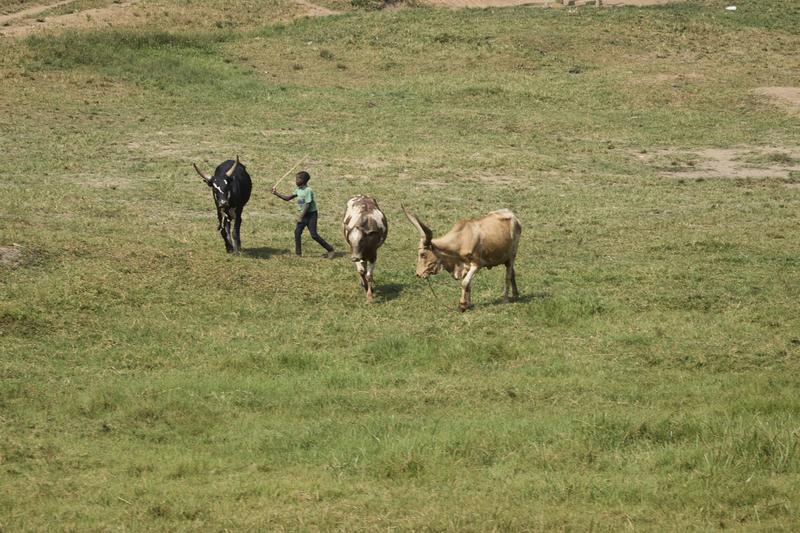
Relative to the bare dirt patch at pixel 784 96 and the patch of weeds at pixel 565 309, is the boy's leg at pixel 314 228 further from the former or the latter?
the bare dirt patch at pixel 784 96

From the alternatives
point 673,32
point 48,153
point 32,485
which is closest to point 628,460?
point 32,485

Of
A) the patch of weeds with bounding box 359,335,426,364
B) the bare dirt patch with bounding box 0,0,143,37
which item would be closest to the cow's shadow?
the patch of weeds with bounding box 359,335,426,364

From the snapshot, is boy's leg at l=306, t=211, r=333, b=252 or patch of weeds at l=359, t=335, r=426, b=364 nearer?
patch of weeds at l=359, t=335, r=426, b=364

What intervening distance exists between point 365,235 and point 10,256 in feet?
16.0

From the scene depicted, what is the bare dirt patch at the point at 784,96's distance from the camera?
33.6 metres

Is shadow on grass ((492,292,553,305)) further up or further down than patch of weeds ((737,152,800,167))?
further up

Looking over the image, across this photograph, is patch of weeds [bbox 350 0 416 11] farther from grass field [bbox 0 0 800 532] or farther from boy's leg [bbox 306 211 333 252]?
boy's leg [bbox 306 211 333 252]

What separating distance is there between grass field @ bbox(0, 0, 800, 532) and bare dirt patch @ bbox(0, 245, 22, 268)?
0.07 meters

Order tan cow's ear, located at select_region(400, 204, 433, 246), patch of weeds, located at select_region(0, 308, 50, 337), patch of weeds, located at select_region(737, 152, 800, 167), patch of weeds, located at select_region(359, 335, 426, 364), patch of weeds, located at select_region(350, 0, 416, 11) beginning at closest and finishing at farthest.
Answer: patch of weeds, located at select_region(359, 335, 426, 364) < patch of weeds, located at select_region(0, 308, 50, 337) < tan cow's ear, located at select_region(400, 204, 433, 246) < patch of weeds, located at select_region(737, 152, 800, 167) < patch of weeds, located at select_region(350, 0, 416, 11)

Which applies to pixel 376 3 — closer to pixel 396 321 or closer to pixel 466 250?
Result: pixel 466 250

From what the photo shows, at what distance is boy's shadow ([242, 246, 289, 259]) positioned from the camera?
1858cm

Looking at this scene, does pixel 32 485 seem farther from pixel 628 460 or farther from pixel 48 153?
pixel 48 153

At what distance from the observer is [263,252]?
18922mm

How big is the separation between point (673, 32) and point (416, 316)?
30951 mm
